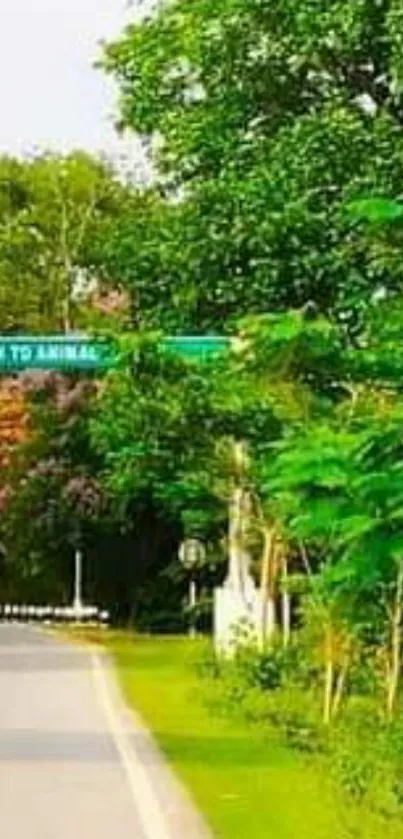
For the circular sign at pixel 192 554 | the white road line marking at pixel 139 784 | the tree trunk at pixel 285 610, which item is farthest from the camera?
the circular sign at pixel 192 554

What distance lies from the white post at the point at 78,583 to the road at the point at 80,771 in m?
32.1

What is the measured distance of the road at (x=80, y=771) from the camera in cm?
1758

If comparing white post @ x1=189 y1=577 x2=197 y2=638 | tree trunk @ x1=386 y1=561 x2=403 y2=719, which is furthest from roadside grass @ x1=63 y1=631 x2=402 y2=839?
white post @ x1=189 y1=577 x2=197 y2=638

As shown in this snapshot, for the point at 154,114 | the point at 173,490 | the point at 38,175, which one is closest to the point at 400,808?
the point at 154,114

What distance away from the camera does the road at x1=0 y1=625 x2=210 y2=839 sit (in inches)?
692

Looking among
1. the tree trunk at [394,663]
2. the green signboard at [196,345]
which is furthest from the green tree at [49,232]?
the tree trunk at [394,663]

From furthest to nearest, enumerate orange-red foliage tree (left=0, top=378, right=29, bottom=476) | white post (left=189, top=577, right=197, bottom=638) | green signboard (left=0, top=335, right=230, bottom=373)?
orange-red foliage tree (left=0, top=378, right=29, bottom=476), white post (left=189, top=577, right=197, bottom=638), green signboard (left=0, top=335, right=230, bottom=373)

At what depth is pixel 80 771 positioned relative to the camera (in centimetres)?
2258

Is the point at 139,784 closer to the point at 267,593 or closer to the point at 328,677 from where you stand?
the point at 328,677

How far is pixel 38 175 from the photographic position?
97.3 metres

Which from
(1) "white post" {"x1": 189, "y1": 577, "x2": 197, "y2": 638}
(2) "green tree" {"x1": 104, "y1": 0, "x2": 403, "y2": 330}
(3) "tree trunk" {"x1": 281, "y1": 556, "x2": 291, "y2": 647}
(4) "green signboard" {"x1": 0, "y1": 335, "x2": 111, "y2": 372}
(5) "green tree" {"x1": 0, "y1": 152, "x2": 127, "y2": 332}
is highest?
(5) "green tree" {"x1": 0, "y1": 152, "x2": 127, "y2": 332}

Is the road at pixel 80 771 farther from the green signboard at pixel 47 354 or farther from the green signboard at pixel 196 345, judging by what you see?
the green signboard at pixel 47 354

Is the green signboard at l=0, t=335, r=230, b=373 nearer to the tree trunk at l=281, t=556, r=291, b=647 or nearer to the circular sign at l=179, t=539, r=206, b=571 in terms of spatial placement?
the circular sign at l=179, t=539, r=206, b=571

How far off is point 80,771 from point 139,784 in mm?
1451
